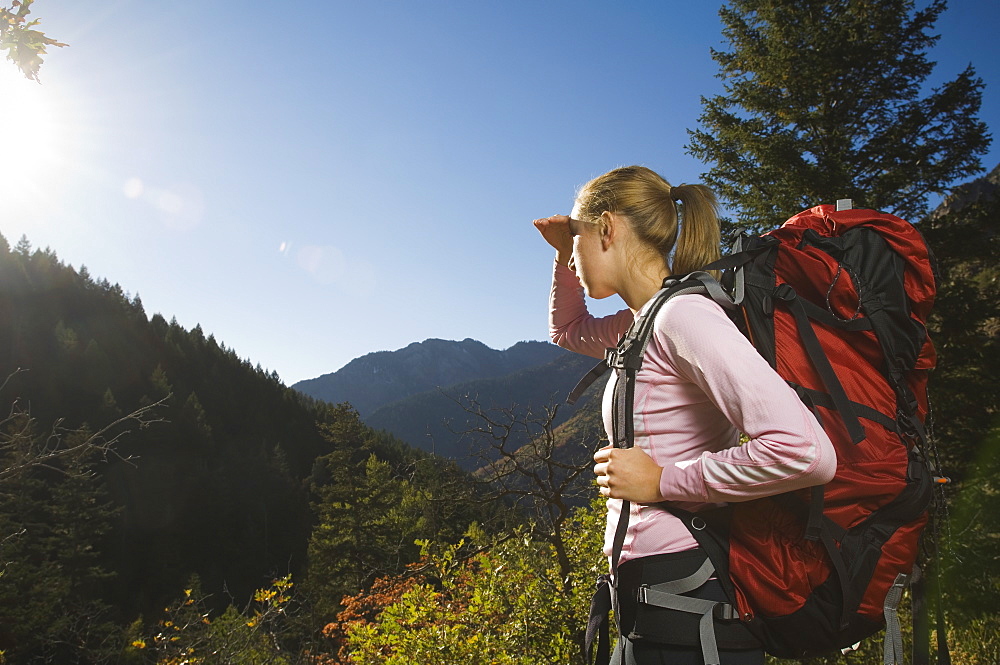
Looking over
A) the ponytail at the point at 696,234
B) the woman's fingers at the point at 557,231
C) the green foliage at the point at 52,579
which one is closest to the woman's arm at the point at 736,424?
the ponytail at the point at 696,234

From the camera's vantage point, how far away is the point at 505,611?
6.91 metres

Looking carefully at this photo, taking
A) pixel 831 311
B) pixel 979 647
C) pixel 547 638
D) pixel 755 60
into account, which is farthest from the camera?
pixel 755 60

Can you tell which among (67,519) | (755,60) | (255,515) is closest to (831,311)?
(755,60)

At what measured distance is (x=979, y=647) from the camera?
7.86 m

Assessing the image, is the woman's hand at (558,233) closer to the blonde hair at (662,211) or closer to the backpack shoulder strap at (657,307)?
the blonde hair at (662,211)

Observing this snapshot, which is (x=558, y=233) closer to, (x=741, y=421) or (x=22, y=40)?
(x=741, y=421)

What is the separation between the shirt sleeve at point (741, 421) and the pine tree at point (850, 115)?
924cm

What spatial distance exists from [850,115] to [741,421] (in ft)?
35.8

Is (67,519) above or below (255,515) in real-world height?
above

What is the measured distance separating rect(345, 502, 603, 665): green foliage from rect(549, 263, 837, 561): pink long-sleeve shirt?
546 centimetres

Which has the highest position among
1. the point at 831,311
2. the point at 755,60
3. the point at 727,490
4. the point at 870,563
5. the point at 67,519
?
the point at 755,60

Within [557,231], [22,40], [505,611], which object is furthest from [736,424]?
[505,611]

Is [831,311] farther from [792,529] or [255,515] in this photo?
[255,515]

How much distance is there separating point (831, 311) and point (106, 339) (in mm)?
90566
